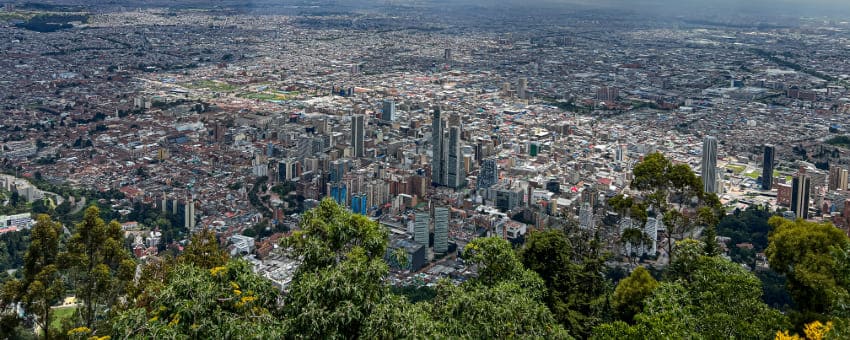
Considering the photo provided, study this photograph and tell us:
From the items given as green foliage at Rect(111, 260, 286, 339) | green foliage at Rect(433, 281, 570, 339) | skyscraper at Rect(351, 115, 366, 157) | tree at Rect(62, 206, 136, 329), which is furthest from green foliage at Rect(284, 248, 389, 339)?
skyscraper at Rect(351, 115, 366, 157)

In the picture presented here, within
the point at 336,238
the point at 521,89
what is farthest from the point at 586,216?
the point at 521,89

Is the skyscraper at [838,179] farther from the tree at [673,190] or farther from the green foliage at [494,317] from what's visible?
the green foliage at [494,317]

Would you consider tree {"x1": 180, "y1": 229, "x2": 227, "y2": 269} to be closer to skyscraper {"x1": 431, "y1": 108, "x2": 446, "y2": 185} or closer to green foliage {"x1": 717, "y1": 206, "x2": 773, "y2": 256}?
green foliage {"x1": 717, "y1": 206, "x2": 773, "y2": 256}

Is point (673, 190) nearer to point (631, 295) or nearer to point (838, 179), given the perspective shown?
point (631, 295)

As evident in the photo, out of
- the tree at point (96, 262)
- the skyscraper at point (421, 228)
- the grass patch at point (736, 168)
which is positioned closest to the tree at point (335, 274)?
the tree at point (96, 262)

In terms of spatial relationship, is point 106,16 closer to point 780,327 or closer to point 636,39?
point 636,39

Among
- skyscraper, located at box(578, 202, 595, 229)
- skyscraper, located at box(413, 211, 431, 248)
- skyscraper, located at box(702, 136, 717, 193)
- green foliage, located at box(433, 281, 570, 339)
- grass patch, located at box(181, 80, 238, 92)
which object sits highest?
green foliage, located at box(433, 281, 570, 339)
